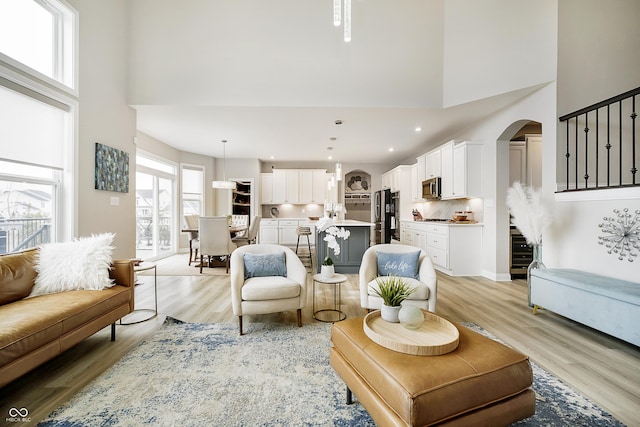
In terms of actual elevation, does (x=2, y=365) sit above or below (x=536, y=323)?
above

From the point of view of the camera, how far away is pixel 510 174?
496cm

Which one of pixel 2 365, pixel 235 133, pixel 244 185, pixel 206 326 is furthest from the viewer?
pixel 244 185

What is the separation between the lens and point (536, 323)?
2936mm

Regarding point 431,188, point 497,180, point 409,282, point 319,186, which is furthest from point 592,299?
point 319,186

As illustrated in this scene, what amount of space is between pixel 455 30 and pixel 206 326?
16.8 ft

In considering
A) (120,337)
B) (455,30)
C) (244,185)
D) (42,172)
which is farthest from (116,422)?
(244,185)

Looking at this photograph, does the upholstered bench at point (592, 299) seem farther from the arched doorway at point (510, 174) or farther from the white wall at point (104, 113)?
the white wall at point (104, 113)

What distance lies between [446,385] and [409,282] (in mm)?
1552

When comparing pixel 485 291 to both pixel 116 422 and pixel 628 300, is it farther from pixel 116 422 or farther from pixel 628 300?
pixel 116 422

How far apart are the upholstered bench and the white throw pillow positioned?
4.23m

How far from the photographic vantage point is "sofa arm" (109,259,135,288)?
2.63 metres

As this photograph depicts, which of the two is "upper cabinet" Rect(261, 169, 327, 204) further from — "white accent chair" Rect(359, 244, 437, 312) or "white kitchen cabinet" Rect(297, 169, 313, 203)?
"white accent chair" Rect(359, 244, 437, 312)

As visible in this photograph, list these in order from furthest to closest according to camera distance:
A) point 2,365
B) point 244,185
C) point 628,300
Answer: point 244,185
point 628,300
point 2,365

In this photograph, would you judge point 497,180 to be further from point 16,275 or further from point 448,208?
point 16,275
